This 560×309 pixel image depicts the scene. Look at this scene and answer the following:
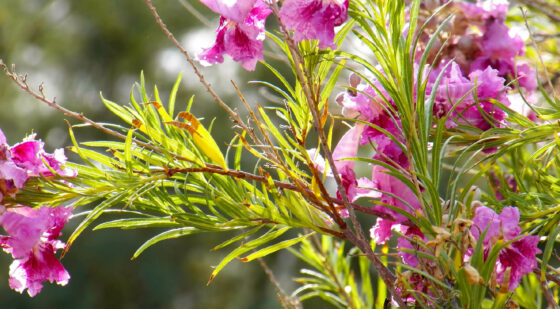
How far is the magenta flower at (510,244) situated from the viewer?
0.33m

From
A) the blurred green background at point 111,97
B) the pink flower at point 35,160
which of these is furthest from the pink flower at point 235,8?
the blurred green background at point 111,97

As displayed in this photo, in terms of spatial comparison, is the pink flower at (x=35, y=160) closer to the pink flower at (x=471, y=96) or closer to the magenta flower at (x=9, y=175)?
the magenta flower at (x=9, y=175)

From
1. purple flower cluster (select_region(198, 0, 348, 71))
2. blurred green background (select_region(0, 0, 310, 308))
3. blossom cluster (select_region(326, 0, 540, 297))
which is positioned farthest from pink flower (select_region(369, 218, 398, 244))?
blurred green background (select_region(0, 0, 310, 308))

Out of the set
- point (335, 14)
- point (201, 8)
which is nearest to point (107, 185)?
point (335, 14)

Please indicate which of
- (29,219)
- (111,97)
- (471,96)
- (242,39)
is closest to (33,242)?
(29,219)

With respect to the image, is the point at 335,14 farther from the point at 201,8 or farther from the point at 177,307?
the point at 177,307

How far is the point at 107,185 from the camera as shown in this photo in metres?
0.36

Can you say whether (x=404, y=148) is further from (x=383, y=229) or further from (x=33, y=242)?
(x=33, y=242)

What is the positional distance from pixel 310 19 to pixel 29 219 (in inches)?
7.1

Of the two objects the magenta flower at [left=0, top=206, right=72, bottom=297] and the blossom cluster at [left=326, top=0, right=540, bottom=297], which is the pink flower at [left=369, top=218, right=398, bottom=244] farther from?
the magenta flower at [left=0, top=206, right=72, bottom=297]

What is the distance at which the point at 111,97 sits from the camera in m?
4.57

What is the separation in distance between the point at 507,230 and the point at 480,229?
0.01 metres

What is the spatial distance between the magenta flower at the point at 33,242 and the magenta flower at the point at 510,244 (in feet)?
0.73

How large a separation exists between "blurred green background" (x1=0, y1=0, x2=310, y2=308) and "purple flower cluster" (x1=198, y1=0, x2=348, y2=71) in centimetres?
337
